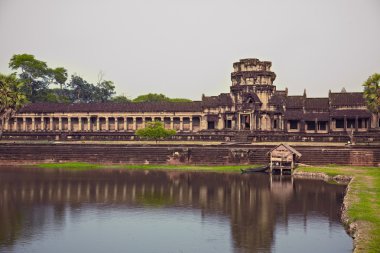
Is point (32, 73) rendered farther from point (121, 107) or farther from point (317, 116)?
point (317, 116)

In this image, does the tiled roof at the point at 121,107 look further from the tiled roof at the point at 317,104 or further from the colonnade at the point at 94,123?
the tiled roof at the point at 317,104

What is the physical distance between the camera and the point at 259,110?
2499 inches

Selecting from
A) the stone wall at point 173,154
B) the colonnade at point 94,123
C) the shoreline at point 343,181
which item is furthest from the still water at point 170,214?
the colonnade at point 94,123

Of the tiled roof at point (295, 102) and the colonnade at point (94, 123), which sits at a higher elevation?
the tiled roof at point (295, 102)

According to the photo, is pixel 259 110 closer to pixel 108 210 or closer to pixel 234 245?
pixel 108 210

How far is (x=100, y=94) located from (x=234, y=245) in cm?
8889

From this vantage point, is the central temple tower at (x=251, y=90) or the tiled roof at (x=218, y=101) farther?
the tiled roof at (x=218, y=101)

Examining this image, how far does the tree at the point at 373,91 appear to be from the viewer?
47.9 m

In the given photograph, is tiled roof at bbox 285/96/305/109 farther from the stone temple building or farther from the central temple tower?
the central temple tower

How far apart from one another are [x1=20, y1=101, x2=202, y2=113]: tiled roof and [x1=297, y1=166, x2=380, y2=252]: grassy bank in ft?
104

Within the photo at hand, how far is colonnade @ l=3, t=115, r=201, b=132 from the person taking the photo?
69188 millimetres

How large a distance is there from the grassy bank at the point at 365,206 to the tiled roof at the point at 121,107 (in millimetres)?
31594

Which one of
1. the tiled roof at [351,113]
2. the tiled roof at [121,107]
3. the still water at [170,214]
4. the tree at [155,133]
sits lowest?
the still water at [170,214]

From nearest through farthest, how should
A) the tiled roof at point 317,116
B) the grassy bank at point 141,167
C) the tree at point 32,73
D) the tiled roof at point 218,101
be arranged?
the grassy bank at point 141,167 < the tiled roof at point 317,116 < the tiled roof at point 218,101 < the tree at point 32,73
